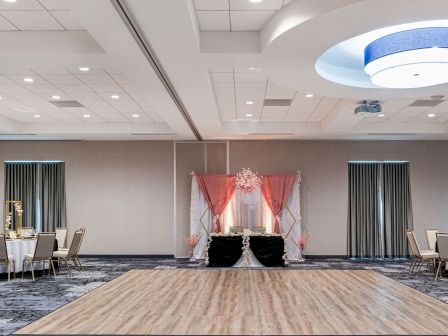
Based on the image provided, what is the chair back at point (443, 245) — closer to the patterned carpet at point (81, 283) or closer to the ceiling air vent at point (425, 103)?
the patterned carpet at point (81, 283)

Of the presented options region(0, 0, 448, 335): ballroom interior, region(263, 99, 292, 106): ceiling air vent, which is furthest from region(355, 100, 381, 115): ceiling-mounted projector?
region(263, 99, 292, 106): ceiling air vent

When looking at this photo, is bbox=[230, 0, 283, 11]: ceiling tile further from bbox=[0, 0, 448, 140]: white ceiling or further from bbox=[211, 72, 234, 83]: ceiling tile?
bbox=[211, 72, 234, 83]: ceiling tile

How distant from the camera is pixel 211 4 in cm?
541

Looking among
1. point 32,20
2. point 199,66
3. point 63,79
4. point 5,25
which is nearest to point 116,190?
point 63,79

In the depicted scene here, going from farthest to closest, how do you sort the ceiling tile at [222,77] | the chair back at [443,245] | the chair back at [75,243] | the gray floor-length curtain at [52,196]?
the gray floor-length curtain at [52,196]
the chair back at [75,243]
the chair back at [443,245]
the ceiling tile at [222,77]

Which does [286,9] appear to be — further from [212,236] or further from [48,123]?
[48,123]

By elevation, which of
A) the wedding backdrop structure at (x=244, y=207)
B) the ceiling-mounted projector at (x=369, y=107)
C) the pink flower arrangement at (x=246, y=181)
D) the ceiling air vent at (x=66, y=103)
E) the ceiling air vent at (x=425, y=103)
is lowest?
the wedding backdrop structure at (x=244, y=207)

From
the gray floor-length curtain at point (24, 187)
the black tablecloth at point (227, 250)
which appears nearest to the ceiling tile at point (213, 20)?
the black tablecloth at point (227, 250)

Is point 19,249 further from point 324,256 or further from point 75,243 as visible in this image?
point 324,256

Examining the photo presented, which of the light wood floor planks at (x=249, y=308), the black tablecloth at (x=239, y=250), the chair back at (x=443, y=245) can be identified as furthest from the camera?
the black tablecloth at (x=239, y=250)

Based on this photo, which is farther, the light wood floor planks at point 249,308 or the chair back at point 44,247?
the chair back at point 44,247

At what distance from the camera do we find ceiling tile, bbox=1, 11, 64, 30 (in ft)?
18.3

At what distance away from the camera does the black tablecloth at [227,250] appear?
36.6 ft

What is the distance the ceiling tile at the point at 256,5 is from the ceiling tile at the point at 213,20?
0.22 meters
